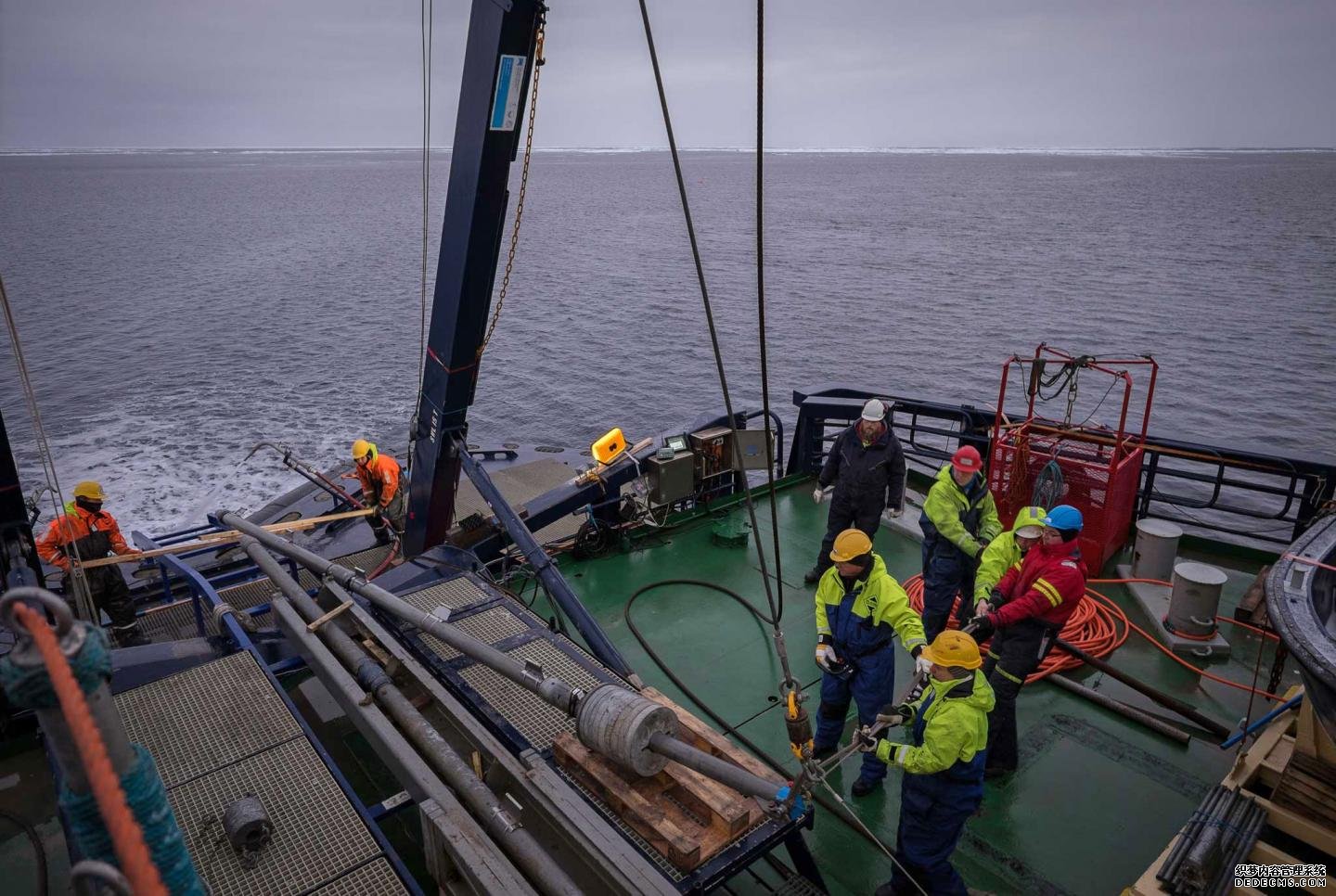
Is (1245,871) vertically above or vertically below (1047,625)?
below

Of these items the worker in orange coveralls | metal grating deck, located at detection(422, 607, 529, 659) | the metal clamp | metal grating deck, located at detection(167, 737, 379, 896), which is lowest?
the worker in orange coveralls

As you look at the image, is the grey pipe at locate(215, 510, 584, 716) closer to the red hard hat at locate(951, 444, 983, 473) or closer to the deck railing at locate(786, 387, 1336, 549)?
the red hard hat at locate(951, 444, 983, 473)

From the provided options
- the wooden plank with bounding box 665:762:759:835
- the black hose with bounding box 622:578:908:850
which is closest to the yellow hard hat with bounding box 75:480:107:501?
the black hose with bounding box 622:578:908:850

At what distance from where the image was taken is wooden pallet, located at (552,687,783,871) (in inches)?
139

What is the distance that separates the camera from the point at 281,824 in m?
3.47

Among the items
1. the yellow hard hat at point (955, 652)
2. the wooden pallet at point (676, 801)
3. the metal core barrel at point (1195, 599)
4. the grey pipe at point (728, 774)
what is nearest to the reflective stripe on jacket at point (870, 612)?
the yellow hard hat at point (955, 652)

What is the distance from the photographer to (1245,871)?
13.5 feet

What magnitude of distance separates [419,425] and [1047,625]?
470 cm

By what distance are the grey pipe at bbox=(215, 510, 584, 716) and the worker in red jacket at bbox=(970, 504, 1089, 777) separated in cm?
277

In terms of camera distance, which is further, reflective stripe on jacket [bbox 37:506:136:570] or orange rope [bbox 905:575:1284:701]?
reflective stripe on jacket [bbox 37:506:136:570]

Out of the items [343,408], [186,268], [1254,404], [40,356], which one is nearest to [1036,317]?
[1254,404]

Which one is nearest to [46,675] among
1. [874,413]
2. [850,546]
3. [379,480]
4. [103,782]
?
[103,782]

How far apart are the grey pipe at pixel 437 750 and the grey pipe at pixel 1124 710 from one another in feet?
14.6

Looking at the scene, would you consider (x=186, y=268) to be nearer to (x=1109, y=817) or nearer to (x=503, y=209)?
(x=503, y=209)
